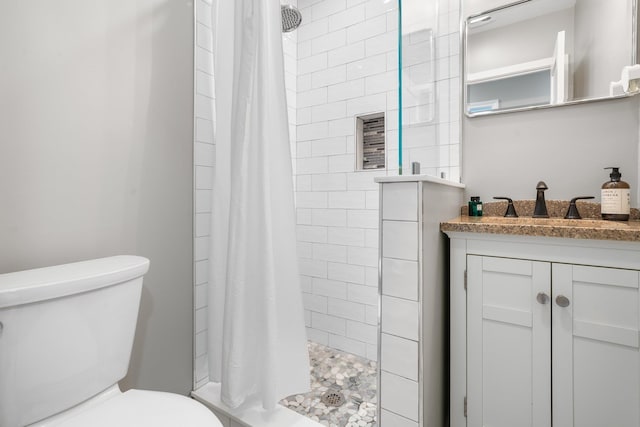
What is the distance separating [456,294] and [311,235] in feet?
4.19

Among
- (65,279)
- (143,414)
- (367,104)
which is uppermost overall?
(367,104)

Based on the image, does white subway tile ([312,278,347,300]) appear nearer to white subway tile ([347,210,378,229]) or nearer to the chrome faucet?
white subway tile ([347,210,378,229])

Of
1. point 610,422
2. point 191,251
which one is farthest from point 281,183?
point 610,422

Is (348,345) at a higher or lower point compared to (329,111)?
lower

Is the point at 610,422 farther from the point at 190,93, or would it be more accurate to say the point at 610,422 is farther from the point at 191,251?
the point at 190,93

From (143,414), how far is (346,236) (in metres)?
1.54

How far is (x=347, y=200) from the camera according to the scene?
216 cm

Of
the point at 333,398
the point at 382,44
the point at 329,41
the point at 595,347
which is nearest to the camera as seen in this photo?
the point at 595,347

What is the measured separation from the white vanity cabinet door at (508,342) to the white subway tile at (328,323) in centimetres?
107

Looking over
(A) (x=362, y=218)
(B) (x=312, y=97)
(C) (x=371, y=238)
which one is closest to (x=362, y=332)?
(C) (x=371, y=238)

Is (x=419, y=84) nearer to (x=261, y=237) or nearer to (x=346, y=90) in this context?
(x=346, y=90)

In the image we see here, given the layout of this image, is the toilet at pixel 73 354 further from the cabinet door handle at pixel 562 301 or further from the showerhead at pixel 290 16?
the showerhead at pixel 290 16

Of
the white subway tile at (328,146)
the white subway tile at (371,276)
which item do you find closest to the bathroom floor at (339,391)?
the white subway tile at (371,276)

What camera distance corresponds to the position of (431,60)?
1601mm
